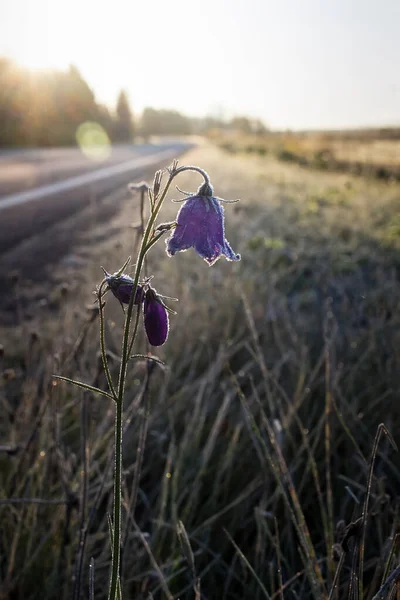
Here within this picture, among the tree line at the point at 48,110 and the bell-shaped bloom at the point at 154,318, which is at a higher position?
the tree line at the point at 48,110

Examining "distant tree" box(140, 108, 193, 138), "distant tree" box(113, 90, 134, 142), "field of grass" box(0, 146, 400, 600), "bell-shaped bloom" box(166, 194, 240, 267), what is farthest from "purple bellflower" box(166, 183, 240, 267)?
"distant tree" box(140, 108, 193, 138)

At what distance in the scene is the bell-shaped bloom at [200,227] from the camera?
892mm

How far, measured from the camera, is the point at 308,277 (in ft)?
13.1

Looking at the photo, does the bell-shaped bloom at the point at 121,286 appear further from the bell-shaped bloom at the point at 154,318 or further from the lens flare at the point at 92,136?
the lens flare at the point at 92,136

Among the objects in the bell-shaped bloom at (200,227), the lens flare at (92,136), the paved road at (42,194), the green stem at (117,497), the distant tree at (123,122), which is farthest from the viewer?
the distant tree at (123,122)

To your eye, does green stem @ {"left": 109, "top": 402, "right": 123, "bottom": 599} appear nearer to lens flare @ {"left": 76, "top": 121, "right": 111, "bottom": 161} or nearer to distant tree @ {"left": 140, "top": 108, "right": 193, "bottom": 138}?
lens flare @ {"left": 76, "top": 121, "right": 111, "bottom": 161}

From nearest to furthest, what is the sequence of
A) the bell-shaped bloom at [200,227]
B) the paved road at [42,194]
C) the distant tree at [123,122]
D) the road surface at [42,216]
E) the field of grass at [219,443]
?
1. the bell-shaped bloom at [200,227]
2. the field of grass at [219,443]
3. the road surface at [42,216]
4. the paved road at [42,194]
5. the distant tree at [123,122]

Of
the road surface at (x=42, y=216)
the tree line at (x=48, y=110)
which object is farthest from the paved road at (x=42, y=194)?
the tree line at (x=48, y=110)

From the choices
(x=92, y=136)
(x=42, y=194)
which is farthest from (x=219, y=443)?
(x=92, y=136)

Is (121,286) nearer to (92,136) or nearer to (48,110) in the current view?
(48,110)

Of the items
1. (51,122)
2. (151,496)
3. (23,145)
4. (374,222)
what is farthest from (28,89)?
(151,496)

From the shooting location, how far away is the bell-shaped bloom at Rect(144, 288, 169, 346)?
85 cm

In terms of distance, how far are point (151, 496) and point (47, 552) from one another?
429mm

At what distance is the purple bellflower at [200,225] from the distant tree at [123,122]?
53725 millimetres
